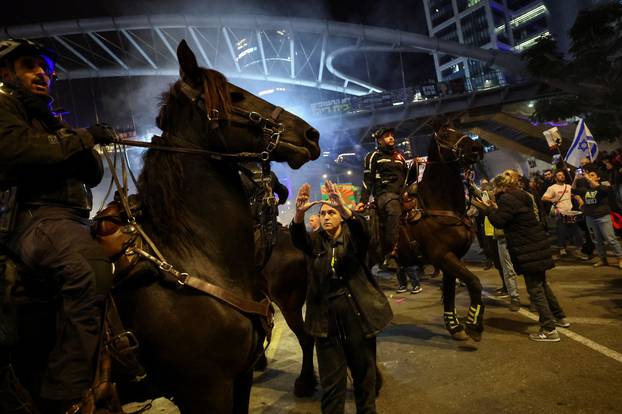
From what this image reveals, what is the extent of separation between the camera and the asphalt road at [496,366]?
150 inches

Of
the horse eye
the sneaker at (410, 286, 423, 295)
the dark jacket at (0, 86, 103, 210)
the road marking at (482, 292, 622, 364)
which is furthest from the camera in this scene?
the sneaker at (410, 286, 423, 295)

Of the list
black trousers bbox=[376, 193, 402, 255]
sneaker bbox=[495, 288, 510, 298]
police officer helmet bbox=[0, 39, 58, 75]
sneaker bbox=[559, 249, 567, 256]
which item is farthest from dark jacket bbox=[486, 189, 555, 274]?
sneaker bbox=[559, 249, 567, 256]

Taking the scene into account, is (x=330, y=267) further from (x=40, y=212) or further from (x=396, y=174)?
(x=396, y=174)

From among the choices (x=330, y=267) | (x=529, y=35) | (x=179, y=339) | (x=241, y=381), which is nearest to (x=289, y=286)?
(x=330, y=267)

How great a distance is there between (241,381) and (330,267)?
1383 millimetres

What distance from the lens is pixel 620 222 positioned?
9453 millimetres

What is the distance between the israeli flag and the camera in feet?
30.2

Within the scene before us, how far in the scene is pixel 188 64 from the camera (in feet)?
7.81

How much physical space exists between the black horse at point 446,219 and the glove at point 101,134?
522 cm

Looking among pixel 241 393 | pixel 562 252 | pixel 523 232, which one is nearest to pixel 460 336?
pixel 523 232

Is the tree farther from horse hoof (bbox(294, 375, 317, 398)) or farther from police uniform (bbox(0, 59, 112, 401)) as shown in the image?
police uniform (bbox(0, 59, 112, 401))

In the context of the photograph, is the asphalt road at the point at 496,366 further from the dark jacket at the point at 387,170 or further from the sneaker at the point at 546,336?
the dark jacket at the point at 387,170

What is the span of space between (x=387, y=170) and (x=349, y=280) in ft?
11.0

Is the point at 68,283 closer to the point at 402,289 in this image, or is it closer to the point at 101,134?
the point at 101,134
